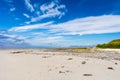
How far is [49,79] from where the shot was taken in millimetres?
9758

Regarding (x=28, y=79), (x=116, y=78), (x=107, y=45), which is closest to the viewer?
(x=28, y=79)

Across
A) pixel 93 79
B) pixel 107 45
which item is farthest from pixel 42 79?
pixel 107 45

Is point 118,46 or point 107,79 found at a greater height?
point 118,46

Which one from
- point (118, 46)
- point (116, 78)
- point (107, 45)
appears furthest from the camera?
point (107, 45)

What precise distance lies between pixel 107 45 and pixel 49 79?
59.3 m

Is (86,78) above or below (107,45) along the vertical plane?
below

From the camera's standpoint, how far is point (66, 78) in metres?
10.1

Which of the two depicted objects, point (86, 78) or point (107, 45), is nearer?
point (86, 78)

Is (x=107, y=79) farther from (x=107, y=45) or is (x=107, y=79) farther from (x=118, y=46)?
(x=107, y=45)

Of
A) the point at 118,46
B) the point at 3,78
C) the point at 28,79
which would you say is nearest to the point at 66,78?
the point at 28,79

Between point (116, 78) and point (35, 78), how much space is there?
4.48m

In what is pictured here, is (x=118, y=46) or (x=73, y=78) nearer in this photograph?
(x=73, y=78)

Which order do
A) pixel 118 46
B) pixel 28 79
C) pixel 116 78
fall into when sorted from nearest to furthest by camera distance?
1. pixel 28 79
2. pixel 116 78
3. pixel 118 46

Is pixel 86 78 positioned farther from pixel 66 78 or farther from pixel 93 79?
pixel 66 78
